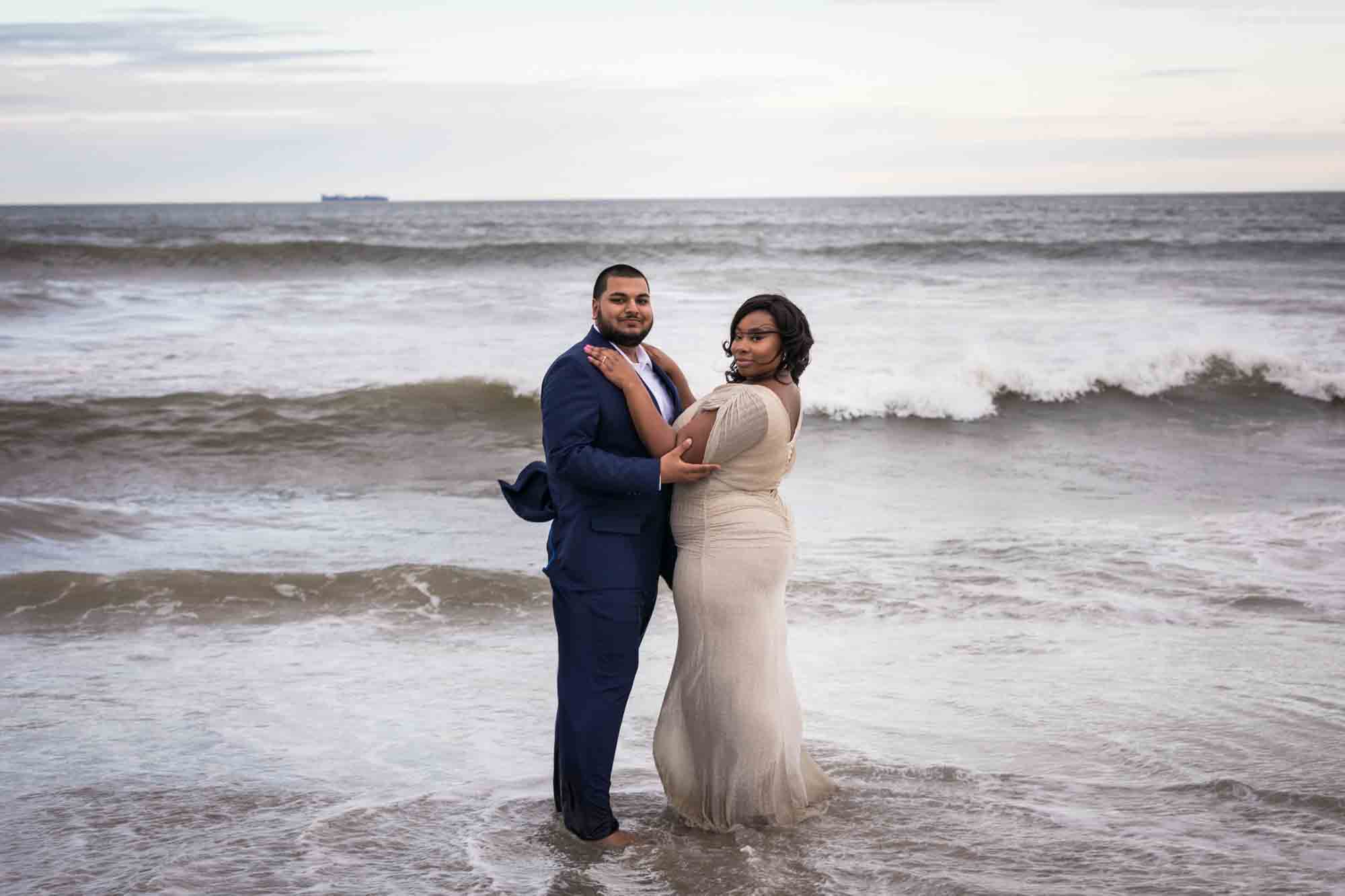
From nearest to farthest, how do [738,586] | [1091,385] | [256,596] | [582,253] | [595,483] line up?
[595,483] < [738,586] < [256,596] < [1091,385] < [582,253]

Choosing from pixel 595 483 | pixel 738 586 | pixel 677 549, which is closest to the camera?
pixel 595 483

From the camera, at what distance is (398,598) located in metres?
6.93

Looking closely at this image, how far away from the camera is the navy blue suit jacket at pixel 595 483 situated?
11.9 ft

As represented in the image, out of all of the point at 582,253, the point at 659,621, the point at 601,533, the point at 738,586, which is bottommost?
the point at 659,621

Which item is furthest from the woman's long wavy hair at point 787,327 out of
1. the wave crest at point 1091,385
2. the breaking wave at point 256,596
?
the wave crest at point 1091,385

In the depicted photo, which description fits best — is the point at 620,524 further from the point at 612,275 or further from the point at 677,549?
the point at 612,275

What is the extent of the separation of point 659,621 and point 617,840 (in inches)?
107

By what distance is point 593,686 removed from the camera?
3.82 meters

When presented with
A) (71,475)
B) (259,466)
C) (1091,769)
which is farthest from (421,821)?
(71,475)

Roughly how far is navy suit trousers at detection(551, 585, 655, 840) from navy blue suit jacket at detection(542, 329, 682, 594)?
0.07 m

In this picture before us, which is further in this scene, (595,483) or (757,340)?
(757,340)

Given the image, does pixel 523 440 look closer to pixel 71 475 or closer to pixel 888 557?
pixel 71 475

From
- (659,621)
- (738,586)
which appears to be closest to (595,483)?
(738,586)

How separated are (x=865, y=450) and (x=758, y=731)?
27.7ft
